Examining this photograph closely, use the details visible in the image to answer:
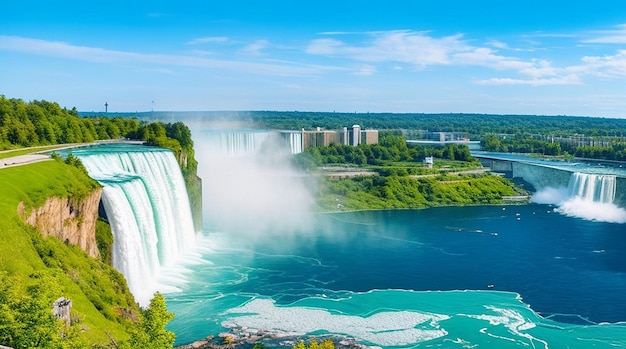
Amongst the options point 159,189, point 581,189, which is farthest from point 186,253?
point 581,189

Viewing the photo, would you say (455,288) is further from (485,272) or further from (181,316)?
(181,316)

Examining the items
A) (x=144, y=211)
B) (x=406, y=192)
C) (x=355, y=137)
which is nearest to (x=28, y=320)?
(x=144, y=211)

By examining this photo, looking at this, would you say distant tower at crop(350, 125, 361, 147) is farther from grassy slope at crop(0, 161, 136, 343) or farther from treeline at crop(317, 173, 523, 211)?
grassy slope at crop(0, 161, 136, 343)

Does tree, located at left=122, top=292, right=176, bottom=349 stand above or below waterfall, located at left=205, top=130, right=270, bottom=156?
below

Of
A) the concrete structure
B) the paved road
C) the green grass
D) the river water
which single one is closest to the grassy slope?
the paved road

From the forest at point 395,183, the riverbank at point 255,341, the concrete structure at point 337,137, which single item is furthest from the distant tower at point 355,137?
the riverbank at point 255,341

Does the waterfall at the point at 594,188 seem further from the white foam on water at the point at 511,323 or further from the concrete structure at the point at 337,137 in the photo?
the white foam on water at the point at 511,323

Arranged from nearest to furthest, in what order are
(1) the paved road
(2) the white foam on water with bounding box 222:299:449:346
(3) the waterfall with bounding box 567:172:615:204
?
1. (2) the white foam on water with bounding box 222:299:449:346
2. (1) the paved road
3. (3) the waterfall with bounding box 567:172:615:204
